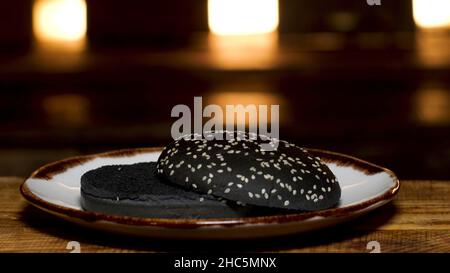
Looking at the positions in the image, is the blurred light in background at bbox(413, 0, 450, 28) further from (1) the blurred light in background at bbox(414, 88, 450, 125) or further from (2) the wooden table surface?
(2) the wooden table surface

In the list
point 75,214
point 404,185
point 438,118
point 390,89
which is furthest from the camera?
point 390,89

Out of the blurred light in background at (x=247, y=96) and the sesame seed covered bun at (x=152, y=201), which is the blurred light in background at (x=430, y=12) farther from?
the sesame seed covered bun at (x=152, y=201)

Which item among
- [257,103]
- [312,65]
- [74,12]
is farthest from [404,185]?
[74,12]

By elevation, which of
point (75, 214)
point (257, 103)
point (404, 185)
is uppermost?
point (75, 214)

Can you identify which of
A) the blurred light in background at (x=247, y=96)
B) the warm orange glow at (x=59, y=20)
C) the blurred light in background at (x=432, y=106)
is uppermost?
the warm orange glow at (x=59, y=20)

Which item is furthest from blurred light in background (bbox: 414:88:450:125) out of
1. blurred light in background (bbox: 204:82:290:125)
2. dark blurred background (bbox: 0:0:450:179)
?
blurred light in background (bbox: 204:82:290:125)

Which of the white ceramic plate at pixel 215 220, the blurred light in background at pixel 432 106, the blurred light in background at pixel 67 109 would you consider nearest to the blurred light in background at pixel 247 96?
the blurred light in background at pixel 432 106
